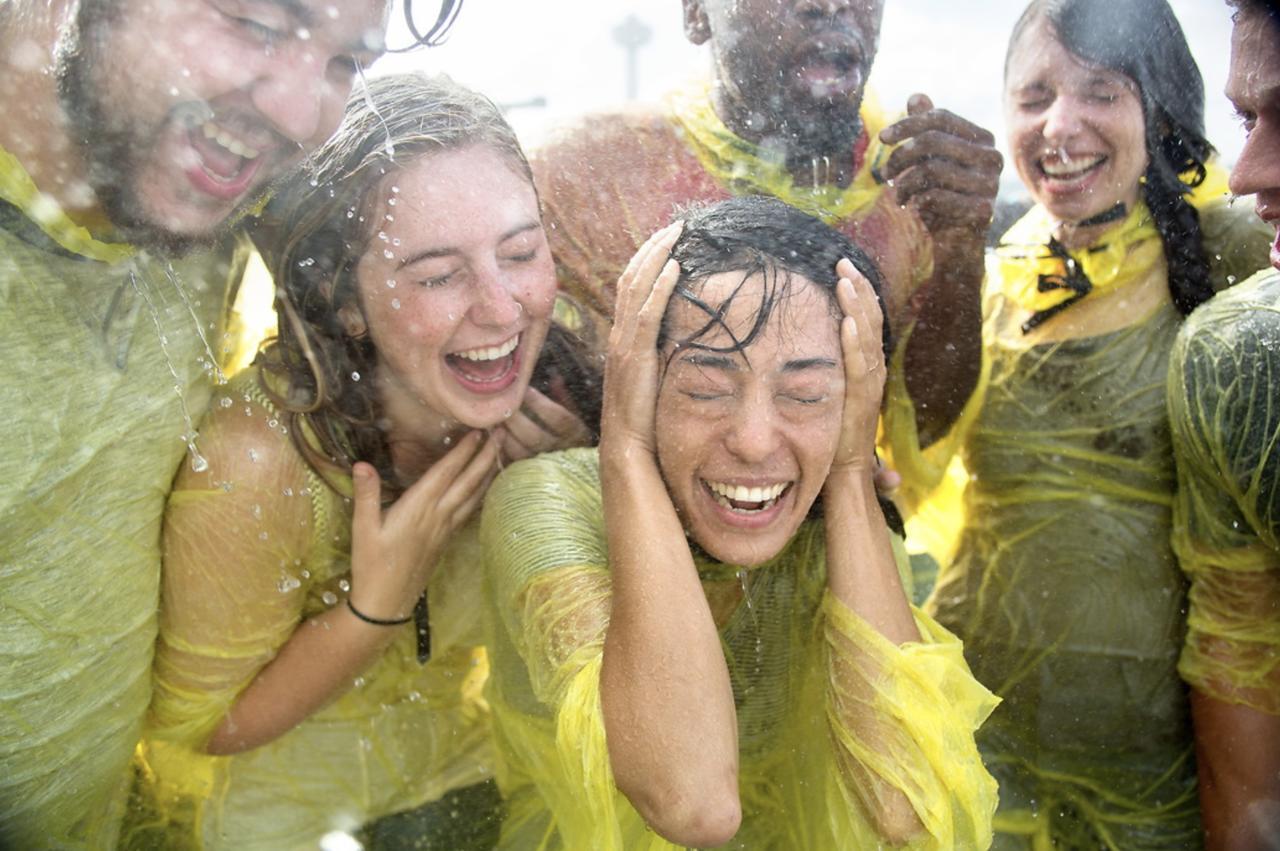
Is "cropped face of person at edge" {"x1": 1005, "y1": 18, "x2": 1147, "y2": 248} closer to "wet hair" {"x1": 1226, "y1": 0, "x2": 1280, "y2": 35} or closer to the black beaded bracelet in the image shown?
"wet hair" {"x1": 1226, "y1": 0, "x2": 1280, "y2": 35}

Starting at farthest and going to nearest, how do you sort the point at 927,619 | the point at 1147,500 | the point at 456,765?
the point at 456,765, the point at 1147,500, the point at 927,619

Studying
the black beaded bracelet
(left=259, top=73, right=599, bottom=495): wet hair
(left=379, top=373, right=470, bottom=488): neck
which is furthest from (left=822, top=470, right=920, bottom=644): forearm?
the black beaded bracelet

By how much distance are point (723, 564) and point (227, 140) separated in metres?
1.04

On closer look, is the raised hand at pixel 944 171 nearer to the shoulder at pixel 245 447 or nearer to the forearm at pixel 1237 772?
the forearm at pixel 1237 772

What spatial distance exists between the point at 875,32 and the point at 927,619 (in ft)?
3.41

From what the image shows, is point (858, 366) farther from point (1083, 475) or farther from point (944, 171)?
point (1083, 475)

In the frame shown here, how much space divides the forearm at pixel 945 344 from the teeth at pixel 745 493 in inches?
17.2

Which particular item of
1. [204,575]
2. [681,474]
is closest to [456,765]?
Result: [204,575]

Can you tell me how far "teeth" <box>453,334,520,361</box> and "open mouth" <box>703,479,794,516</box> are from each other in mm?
438

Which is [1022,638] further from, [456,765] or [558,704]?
[456,765]

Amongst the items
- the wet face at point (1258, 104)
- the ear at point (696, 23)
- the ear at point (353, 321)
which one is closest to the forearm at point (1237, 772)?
the wet face at point (1258, 104)

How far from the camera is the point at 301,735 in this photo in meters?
2.27

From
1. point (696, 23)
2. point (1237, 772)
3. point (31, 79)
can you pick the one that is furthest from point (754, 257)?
point (1237, 772)

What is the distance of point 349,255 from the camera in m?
1.87
